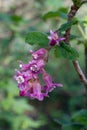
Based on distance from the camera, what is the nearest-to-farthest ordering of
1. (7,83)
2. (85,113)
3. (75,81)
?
(85,113)
(7,83)
(75,81)

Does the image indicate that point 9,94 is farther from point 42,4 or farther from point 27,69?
point 27,69

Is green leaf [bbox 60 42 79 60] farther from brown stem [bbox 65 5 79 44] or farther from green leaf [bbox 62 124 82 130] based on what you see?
green leaf [bbox 62 124 82 130]

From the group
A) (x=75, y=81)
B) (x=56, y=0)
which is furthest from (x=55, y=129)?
(x=56, y=0)

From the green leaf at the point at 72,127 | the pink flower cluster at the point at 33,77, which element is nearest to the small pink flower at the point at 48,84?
the pink flower cluster at the point at 33,77

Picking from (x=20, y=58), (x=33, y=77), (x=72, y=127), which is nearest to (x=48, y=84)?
(x=33, y=77)

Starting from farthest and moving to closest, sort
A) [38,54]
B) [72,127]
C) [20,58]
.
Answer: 1. [20,58]
2. [72,127]
3. [38,54]

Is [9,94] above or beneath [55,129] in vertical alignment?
beneath

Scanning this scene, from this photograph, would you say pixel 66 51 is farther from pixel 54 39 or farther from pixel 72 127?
pixel 72 127

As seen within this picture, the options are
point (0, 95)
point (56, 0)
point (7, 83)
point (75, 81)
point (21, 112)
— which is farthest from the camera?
point (75, 81)
